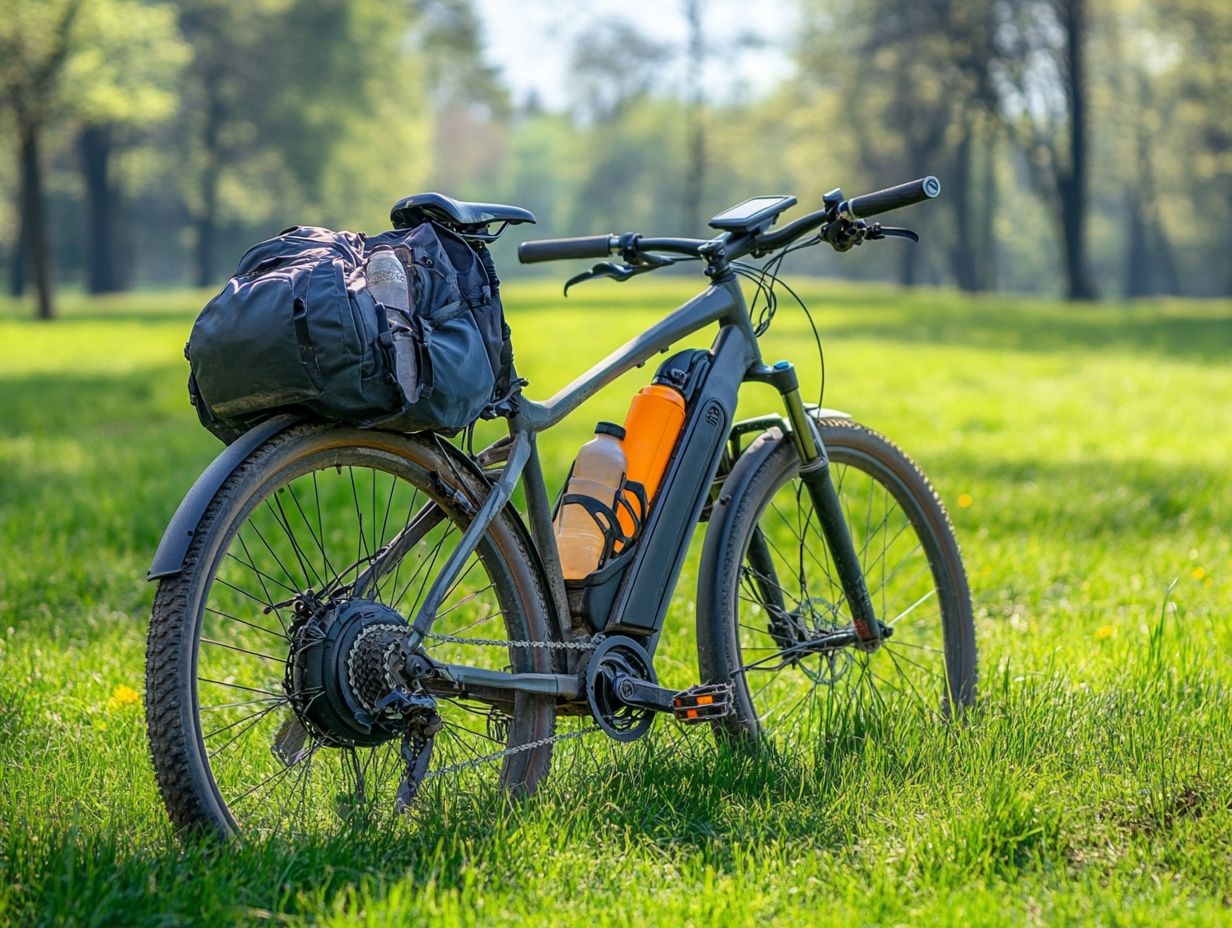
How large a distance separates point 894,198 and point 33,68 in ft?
93.5

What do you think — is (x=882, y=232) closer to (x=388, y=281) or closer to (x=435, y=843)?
(x=388, y=281)

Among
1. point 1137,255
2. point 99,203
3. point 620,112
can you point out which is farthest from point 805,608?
point 1137,255

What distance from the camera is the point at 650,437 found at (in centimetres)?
348

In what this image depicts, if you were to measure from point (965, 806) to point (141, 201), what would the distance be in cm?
6851

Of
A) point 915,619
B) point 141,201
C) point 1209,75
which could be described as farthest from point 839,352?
point 141,201

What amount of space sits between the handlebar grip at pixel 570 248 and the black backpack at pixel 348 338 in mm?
644

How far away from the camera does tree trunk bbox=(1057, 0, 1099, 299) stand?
3225 cm

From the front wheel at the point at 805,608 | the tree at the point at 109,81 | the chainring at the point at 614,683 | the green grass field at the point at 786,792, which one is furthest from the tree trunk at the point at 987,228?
the chainring at the point at 614,683

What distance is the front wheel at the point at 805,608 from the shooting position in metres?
3.43

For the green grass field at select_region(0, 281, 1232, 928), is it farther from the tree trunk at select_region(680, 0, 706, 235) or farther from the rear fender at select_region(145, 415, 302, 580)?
the tree trunk at select_region(680, 0, 706, 235)

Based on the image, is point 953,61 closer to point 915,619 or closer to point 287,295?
point 915,619

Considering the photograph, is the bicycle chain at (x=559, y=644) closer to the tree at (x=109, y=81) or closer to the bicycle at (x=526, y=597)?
the bicycle at (x=526, y=597)

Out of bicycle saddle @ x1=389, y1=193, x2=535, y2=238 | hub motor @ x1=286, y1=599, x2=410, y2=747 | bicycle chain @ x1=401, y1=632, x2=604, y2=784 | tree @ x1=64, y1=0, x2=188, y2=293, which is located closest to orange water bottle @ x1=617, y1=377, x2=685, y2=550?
bicycle chain @ x1=401, y1=632, x2=604, y2=784

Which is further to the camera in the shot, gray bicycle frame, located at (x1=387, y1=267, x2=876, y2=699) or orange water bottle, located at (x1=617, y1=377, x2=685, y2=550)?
orange water bottle, located at (x1=617, y1=377, x2=685, y2=550)
